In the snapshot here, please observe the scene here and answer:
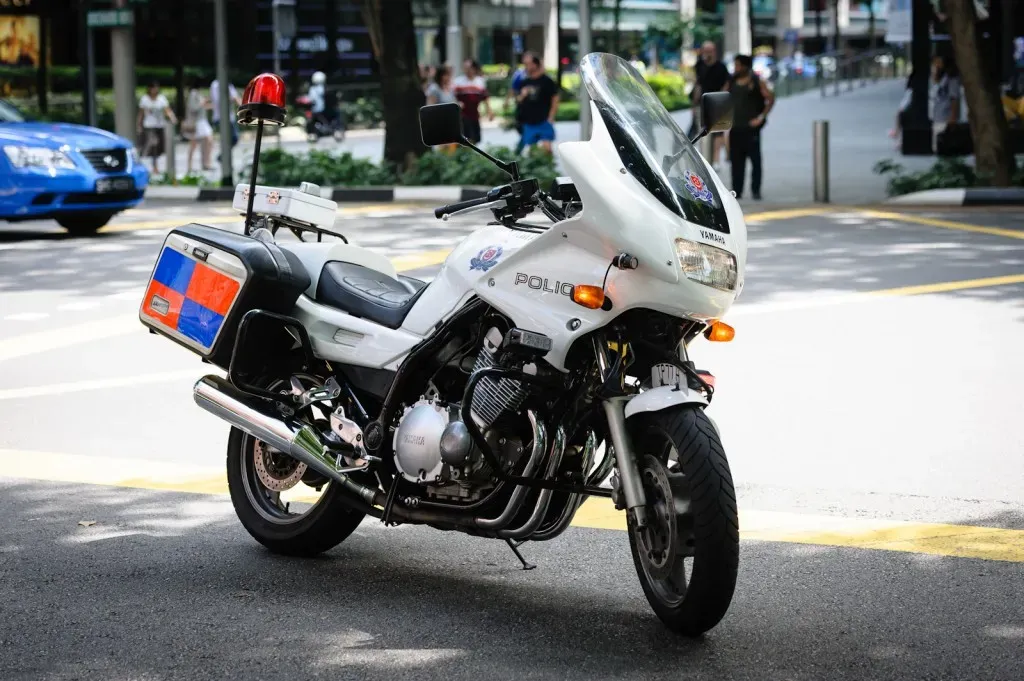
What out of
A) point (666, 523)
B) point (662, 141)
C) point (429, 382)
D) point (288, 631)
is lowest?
point (288, 631)

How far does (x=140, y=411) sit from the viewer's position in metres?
7.86

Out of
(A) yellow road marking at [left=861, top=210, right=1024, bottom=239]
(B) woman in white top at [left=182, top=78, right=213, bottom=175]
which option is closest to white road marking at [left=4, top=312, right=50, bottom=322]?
(A) yellow road marking at [left=861, top=210, right=1024, bottom=239]

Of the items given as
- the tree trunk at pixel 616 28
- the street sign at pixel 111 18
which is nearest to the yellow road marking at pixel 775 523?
the street sign at pixel 111 18

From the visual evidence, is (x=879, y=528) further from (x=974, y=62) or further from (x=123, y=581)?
(x=974, y=62)

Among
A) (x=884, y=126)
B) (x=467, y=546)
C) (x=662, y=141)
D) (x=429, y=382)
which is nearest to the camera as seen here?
(x=662, y=141)

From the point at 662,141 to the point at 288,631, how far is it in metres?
1.77

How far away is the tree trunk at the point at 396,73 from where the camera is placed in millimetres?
22328

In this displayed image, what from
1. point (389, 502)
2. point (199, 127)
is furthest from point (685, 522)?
point (199, 127)

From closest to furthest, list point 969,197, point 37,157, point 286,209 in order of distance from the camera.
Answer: point 286,209 → point 37,157 → point 969,197

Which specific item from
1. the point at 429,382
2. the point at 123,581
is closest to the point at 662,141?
the point at 429,382

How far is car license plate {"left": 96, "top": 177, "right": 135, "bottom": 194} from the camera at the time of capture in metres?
16.3

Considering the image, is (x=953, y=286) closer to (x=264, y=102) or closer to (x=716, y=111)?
(x=716, y=111)

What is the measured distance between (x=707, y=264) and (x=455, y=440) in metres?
0.91

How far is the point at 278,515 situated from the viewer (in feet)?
18.0
